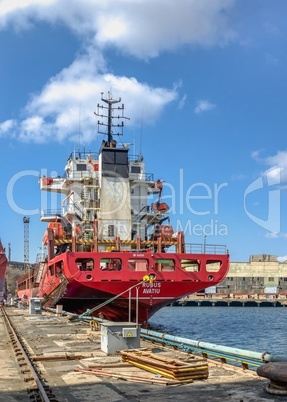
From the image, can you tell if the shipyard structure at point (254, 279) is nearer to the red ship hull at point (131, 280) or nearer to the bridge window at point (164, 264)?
the red ship hull at point (131, 280)

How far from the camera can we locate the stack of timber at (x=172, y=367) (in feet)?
28.4

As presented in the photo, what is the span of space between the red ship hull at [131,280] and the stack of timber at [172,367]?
13025mm

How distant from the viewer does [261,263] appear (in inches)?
4131

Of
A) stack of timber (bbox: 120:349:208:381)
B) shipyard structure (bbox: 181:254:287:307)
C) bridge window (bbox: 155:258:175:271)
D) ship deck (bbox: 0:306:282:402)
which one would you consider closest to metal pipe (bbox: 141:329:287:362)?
ship deck (bbox: 0:306:282:402)

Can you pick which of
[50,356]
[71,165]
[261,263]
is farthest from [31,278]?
[261,263]

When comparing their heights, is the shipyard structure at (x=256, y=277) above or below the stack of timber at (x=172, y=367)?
below

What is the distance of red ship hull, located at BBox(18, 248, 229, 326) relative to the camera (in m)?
24.2

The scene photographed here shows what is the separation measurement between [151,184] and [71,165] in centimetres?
510

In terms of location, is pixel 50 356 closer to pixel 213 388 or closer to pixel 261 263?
pixel 213 388

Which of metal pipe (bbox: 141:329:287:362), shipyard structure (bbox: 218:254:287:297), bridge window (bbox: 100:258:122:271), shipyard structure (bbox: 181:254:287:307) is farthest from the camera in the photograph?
shipyard structure (bbox: 218:254:287:297)

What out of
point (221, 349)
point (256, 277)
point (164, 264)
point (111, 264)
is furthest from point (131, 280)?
point (256, 277)

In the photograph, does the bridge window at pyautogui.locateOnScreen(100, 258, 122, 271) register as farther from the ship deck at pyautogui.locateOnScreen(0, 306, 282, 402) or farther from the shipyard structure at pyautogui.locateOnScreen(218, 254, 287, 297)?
the shipyard structure at pyautogui.locateOnScreen(218, 254, 287, 297)

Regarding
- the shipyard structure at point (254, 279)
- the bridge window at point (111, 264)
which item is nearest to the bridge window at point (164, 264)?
the bridge window at point (111, 264)

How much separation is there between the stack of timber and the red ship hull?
1302cm
